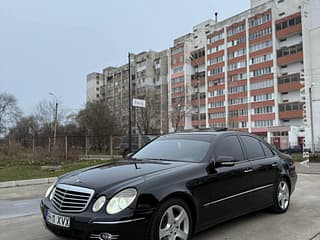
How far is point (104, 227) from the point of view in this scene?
3564 millimetres

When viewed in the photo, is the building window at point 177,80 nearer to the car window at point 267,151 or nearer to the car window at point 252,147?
the car window at point 267,151

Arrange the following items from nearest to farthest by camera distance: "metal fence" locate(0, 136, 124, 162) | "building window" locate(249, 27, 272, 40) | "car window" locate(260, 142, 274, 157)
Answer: "car window" locate(260, 142, 274, 157), "metal fence" locate(0, 136, 124, 162), "building window" locate(249, 27, 272, 40)

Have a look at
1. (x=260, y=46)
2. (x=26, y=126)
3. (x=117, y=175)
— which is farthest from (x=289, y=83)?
(x=117, y=175)

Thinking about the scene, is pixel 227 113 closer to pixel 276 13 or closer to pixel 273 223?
pixel 276 13

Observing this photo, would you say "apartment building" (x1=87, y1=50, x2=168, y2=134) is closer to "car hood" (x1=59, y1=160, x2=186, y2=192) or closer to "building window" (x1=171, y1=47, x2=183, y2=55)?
"building window" (x1=171, y1=47, x2=183, y2=55)

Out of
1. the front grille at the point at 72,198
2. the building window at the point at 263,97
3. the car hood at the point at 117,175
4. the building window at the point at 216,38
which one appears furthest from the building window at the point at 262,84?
the front grille at the point at 72,198

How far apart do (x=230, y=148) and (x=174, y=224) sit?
176cm

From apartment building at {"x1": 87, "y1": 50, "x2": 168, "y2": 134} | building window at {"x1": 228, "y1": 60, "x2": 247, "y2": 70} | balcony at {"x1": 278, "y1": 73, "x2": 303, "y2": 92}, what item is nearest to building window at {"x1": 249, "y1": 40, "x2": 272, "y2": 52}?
building window at {"x1": 228, "y1": 60, "x2": 247, "y2": 70}

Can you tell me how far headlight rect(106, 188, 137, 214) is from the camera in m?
3.65

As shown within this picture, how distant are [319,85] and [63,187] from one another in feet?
193

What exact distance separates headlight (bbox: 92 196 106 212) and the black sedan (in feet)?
0.03

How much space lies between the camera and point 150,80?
9338 cm

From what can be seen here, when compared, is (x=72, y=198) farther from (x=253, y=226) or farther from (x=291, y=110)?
(x=291, y=110)

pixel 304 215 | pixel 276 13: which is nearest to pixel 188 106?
pixel 276 13
